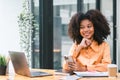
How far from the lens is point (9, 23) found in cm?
438

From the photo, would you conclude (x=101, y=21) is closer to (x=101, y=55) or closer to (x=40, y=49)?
(x=101, y=55)

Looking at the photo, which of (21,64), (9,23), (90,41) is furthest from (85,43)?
(9,23)

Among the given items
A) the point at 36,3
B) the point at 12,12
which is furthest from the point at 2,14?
the point at 36,3

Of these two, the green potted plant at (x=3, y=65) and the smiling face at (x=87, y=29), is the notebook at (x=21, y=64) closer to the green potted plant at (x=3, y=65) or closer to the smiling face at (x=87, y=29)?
the green potted plant at (x=3, y=65)

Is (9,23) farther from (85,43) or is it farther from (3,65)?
(3,65)

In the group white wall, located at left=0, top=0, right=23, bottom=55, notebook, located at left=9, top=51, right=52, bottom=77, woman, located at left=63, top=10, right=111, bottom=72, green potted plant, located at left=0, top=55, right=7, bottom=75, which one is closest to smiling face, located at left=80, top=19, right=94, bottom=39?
woman, located at left=63, top=10, right=111, bottom=72

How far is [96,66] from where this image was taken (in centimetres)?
269

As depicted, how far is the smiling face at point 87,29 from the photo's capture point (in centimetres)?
288

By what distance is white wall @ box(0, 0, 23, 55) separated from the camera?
4301mm

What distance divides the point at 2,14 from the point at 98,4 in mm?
2782

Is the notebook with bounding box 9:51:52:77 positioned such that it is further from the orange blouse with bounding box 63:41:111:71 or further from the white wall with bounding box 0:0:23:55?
the white wall with bounding box 0:0:23:55

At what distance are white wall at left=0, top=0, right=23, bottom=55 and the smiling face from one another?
1.68 metres

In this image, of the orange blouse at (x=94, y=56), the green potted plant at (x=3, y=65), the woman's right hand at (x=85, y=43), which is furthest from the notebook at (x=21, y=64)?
the woman's right hand at (x=85, y=43)

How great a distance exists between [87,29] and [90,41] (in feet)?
0.42
